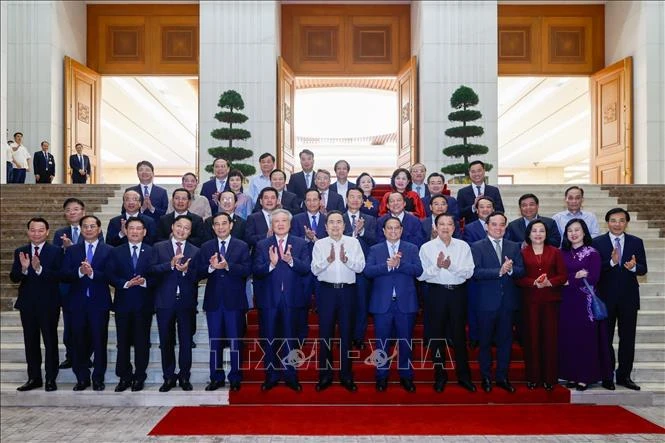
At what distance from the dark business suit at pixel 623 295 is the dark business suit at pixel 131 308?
392cm

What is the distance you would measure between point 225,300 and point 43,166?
7.31 metres

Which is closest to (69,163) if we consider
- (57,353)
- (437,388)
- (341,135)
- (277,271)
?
→ (57,353)

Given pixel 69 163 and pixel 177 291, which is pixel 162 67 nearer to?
pixel 69 163

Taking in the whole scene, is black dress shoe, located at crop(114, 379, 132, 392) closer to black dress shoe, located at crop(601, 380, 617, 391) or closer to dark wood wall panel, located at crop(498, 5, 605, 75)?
black dress shoe, located at crop(601, 380, 617, 391)

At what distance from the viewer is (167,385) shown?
5441mm

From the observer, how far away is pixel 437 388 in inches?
212

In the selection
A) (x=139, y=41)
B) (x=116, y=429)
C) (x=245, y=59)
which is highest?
(x=139, y=41)

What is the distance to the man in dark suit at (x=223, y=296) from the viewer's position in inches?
214

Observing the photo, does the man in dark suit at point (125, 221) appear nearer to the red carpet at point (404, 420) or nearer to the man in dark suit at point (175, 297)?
the man in dark suit at point (175, 297)

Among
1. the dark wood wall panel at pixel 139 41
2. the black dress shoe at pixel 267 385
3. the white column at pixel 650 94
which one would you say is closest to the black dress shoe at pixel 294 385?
the black dress shoe at pixel 267 385

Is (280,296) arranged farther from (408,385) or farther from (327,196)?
(327,196)

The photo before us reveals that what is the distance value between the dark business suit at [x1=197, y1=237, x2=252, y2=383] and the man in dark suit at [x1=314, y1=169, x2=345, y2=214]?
152 cm

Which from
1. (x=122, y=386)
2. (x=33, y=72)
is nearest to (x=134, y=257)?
(x=122, y=386)

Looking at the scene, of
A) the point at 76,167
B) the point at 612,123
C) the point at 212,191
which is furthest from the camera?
the point at 612,123
